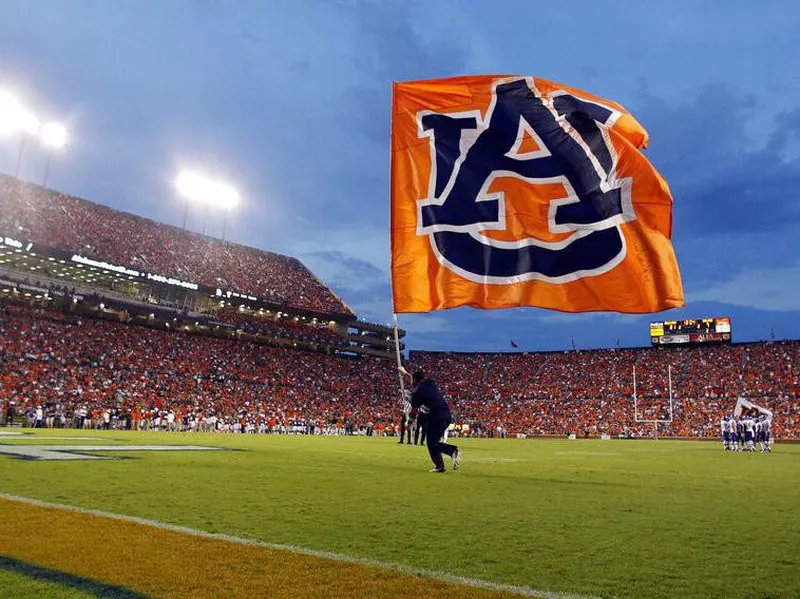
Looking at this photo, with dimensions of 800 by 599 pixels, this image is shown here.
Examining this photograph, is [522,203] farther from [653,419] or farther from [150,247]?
[150,247]

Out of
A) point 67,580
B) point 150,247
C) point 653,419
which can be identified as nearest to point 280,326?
point 150,247

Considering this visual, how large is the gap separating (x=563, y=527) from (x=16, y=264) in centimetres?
4707

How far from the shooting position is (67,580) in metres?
3.15

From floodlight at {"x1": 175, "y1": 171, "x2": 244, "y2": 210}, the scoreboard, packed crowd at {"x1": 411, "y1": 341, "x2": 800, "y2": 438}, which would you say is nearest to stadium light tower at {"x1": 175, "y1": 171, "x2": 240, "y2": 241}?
floodlight at {"x1": 175, "y1": 171, "x2": 244, "y2": 210}

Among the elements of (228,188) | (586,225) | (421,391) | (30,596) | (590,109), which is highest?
A: (228,188)

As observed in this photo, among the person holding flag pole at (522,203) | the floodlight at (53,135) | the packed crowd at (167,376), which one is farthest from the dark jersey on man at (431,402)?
the floodlight at (53,135)

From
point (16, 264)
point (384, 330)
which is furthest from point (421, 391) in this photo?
point (384, 330)

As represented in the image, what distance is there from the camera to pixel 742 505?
7246mm

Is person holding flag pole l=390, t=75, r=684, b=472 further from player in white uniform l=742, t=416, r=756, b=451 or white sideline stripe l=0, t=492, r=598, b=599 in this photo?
player in white uniform l=742, t=416, r=756, b=451

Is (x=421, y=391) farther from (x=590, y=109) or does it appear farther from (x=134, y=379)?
(x=134, y=379)

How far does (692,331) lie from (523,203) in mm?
58423

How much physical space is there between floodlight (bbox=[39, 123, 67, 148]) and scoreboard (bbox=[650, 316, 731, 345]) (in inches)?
2091

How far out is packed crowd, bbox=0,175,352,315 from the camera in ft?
149

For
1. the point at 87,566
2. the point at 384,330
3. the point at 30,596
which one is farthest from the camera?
the point at 384,330
